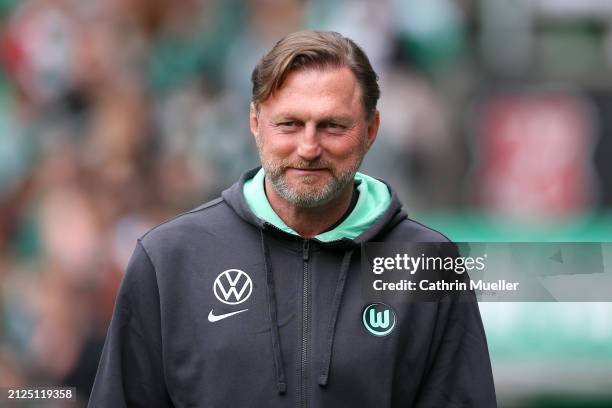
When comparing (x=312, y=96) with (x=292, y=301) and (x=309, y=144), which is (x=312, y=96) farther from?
(x=292, y=301)

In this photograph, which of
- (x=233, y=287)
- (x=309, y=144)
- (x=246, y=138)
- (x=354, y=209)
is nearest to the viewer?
(x=309, y=144)

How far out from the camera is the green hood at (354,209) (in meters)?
2.75

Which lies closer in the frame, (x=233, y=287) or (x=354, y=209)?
(x=233, y=287)

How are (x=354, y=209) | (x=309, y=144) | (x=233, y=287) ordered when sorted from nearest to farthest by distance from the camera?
(x=309, y=144) < (x=233, y=287) < (x=354, y=209)

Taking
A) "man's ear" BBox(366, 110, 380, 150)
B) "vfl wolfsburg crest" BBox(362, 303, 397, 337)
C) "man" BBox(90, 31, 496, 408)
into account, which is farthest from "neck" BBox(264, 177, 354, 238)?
"vfl wolfsburg crest" BBox(362, 303, 397, 337)

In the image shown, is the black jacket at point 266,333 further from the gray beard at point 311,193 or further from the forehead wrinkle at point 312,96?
the forehead wrinkle at point 312,96

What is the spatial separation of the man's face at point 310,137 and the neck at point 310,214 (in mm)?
55

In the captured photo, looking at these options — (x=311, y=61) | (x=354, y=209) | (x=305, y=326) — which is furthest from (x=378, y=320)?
(x=311, y=61)

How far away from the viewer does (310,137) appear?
8.53ft

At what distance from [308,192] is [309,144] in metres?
0.12

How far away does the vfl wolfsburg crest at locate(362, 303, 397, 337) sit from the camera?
2.65 m

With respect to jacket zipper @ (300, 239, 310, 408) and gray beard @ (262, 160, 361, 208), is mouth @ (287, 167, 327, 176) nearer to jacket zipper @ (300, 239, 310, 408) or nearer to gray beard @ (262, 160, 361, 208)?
gray beard @ (262, 160, 361, 208)

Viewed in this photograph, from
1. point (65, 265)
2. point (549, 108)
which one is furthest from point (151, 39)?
point (549, 108)

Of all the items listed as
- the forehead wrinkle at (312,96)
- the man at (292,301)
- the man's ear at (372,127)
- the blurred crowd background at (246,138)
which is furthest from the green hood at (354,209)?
the blurred crowd background at (246,138)
